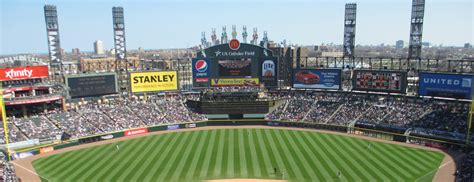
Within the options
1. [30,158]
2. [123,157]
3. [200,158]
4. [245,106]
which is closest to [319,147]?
[200,158]

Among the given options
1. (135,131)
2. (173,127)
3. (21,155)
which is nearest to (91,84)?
(135,131)

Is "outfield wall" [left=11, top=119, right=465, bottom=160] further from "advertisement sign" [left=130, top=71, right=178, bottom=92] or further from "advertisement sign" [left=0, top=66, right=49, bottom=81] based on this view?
"advertisement sign" [left=0, top=66, right=49, bottom=81]

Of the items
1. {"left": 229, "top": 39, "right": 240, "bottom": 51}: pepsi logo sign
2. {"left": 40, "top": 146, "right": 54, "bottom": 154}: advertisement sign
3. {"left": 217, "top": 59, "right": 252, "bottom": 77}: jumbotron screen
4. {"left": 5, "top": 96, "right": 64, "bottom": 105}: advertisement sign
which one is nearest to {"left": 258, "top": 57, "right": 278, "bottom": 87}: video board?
{"left": 217, "top": 59, "right": 252, "bottom": 77}: jumbotron screen

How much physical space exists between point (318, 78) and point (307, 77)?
7.03ft

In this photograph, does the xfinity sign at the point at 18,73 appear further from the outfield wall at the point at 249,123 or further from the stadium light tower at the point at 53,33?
the outfield wall at the point at 249,123

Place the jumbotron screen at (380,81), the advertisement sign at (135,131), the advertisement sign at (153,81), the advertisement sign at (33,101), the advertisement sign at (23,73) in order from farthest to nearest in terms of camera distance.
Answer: the advertisement sign at (153,81), the jumbotron screen at (380,81), the advertisement sign at (135,131), the advertisement sign at (23,73), the advertisement sign at (33,101)

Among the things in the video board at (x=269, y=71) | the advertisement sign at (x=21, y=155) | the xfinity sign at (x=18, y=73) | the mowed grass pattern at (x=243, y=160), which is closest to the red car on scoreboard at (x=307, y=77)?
the video board at (x=269, y=71)

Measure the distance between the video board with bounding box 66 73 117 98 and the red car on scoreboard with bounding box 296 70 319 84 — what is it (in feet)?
118

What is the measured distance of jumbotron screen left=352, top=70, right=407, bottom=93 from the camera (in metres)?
56.1

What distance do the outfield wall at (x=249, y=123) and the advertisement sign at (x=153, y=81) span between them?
1149 centimetres

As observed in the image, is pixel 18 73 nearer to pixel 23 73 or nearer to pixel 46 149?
pixel 23 73

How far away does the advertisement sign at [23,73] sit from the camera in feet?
174

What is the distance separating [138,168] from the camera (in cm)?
3791

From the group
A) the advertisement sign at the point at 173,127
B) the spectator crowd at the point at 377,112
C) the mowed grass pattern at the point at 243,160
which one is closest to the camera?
the mowed grass pattern at the point at 243,160
